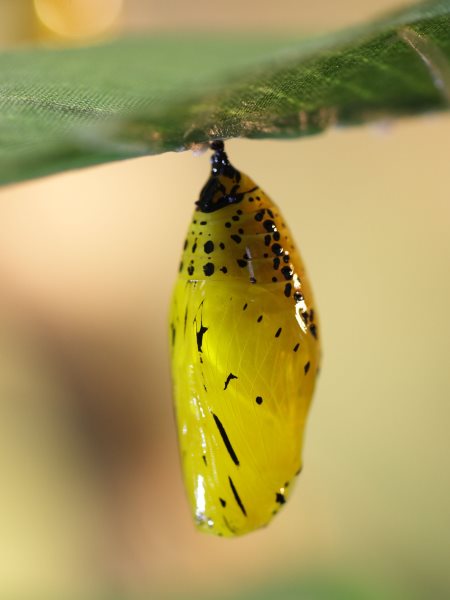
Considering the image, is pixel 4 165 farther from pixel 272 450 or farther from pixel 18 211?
pixel 18 211

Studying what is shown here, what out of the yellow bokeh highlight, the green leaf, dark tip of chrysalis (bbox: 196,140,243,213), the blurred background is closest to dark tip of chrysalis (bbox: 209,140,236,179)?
dark tip of chrysalis (bbox: 196,140,243,213)

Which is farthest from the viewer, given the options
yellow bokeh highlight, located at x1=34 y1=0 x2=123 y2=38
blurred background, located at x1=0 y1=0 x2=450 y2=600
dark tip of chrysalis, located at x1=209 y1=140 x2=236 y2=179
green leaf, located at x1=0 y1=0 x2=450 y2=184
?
blurred background, located at x1=0 y1=0 x2=450 y2=600

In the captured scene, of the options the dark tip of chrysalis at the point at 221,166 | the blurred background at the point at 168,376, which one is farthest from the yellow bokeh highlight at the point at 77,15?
the dark tip of chrysalis at the point at 221,166

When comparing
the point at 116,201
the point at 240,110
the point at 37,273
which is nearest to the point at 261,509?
the point at 240,110

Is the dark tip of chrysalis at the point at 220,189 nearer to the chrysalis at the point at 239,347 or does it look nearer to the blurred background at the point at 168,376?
the chrysalis at the point at 239,347

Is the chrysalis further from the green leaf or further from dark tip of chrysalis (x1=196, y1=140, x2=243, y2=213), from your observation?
the green leaf

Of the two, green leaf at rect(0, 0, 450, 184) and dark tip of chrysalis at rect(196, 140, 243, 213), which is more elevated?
dark tip of chrysalis at rect(196, 140, 243, 213)
